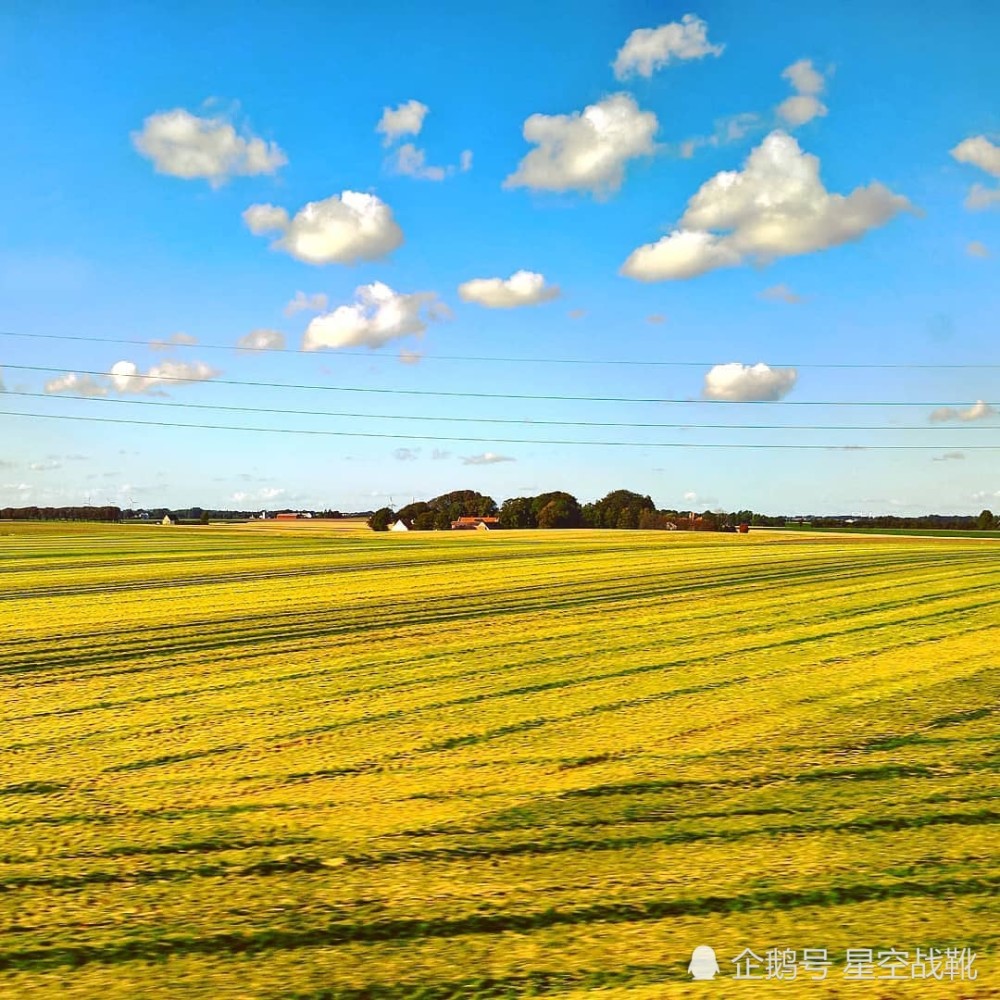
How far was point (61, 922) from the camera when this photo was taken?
327 cm

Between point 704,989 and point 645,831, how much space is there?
134cm

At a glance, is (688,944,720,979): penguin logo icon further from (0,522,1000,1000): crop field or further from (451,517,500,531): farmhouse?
(451,517,500,531): farmhouse

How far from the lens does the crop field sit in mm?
2994

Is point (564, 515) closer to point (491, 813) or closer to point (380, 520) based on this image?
point (380, 520)

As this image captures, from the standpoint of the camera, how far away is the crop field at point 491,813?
299 cm

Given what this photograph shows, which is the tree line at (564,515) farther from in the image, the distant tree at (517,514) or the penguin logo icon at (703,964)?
the penguin logo icon at (703,964)

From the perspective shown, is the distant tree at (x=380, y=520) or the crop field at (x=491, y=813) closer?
the crop field at (x=491, y=813)

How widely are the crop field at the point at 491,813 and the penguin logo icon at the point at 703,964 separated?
4cm

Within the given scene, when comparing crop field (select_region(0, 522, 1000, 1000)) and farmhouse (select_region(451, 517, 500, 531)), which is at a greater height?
farmhouse (select_region(451, 517, 500, 531))

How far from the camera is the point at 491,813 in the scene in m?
4.46

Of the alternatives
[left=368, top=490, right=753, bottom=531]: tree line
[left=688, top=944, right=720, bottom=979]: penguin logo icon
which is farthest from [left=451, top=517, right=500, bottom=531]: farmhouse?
[left=688, top=944, right=720, bottom=979]: penguin logo icon

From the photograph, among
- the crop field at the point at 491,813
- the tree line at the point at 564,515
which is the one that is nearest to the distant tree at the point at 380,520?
the tree line at the point at 564,515

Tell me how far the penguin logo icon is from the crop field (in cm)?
4

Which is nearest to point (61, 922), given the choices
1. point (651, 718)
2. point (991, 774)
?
point (651, 718)
